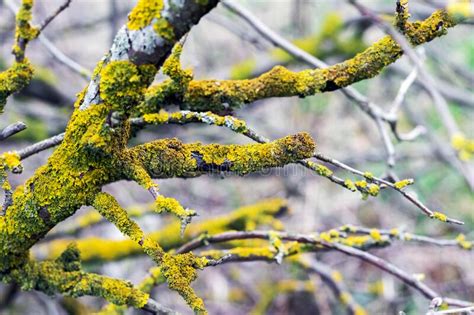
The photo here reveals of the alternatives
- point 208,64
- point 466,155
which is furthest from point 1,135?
point 208,64

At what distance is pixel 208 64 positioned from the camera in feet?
12.7

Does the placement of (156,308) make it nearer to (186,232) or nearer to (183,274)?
(183,274)

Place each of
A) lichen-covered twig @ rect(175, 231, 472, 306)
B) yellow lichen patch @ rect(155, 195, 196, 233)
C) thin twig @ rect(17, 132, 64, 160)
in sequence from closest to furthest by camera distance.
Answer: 1. yellow lichen patch @ rect(155, 195, 196, 233)
2. thin twig @ rect(17, 132, 64, 160)
3. lichen-covered twig @ rect(175, 231, 472, 306)

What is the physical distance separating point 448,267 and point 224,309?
4.67 ft

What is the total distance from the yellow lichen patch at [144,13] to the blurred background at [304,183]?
145cm

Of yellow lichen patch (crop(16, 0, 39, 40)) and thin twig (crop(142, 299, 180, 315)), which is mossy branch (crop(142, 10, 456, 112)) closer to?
yellow lichen patch (crop(16, 0, 39, 40))

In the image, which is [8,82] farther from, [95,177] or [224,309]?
[224,309]

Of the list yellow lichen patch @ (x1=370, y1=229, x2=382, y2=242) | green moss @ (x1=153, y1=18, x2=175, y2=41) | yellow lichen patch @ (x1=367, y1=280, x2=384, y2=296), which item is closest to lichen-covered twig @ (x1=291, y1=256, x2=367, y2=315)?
yellow lichen patch @ (x1=370, y1=229, x2=382, y2=242)

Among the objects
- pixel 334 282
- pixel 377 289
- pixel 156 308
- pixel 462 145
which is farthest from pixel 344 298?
pixel 156 308

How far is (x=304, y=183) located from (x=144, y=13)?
2.44m

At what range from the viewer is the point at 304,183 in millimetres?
3176

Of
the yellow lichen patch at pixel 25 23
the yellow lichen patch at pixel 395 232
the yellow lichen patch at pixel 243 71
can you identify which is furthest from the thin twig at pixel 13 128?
the yellow lichen patch at pixel 243 71

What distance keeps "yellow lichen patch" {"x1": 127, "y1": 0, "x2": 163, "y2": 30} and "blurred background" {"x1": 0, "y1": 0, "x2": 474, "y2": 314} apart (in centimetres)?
145

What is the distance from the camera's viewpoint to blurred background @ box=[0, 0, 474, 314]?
2762 mm
